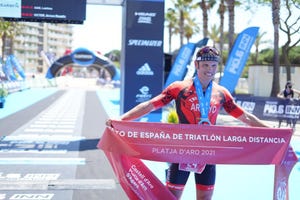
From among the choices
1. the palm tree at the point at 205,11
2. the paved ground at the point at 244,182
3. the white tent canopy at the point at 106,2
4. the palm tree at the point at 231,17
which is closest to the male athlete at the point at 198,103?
the paved ground at the point at 244,182

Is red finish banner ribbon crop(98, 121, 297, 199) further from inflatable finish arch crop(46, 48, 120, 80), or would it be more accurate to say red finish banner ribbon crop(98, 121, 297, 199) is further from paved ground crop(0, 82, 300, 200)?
inflatable finish arch crop(46, 48, 120, 80)

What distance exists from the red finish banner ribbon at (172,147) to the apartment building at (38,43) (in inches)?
4537

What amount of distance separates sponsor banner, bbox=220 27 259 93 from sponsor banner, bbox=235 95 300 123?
4.87 feet

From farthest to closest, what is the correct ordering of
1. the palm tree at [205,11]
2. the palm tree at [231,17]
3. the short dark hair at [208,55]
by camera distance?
the palm tree at [205,11], the palm tree at [231,17], the short dark hair at [208,55]

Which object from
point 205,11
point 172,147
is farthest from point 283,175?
point 205,11

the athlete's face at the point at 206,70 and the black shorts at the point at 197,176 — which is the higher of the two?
the athlete's face at the point at 206,70

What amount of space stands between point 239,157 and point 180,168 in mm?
615

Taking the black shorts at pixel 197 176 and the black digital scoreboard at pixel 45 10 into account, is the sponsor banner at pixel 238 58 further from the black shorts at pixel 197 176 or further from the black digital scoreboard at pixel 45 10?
the black shorts at pixel 197 176

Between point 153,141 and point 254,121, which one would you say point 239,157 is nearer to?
point 254,121

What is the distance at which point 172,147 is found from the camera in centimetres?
382

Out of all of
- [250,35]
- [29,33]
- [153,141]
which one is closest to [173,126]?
[153,141]

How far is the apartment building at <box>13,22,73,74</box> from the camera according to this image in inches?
4820

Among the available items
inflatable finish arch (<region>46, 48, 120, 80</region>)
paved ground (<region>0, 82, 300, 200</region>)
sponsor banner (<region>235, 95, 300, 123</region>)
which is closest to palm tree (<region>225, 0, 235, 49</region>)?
sponsor banner (<region>235, 95, 300, 123</region>)

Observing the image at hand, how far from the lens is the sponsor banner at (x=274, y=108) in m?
13.8
